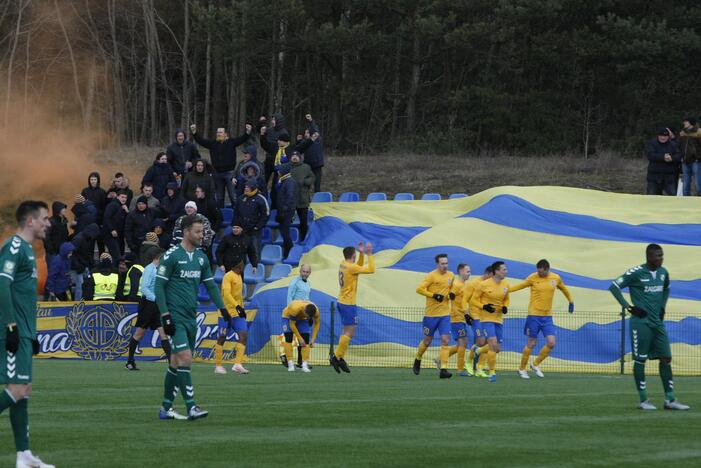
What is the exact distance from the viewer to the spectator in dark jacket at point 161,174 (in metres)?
30.1

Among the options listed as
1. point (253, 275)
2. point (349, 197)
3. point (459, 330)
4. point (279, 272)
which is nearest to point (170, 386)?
point (459, 330)

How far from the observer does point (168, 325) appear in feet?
38.9

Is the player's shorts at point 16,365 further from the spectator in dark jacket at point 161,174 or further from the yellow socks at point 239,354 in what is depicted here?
the spectator in dark jacket at point 161,174

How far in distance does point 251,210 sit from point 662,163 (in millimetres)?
11706

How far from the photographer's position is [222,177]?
31250mm

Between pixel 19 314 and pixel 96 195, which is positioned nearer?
pixel 19 314

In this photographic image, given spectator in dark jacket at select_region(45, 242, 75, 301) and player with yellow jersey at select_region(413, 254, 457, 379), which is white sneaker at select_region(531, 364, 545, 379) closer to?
player with yellow jersey at select_region(413, 254, 457, 379)

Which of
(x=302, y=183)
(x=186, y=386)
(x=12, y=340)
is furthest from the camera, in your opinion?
(x=302, y=183)

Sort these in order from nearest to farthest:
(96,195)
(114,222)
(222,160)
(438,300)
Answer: (438,300) < (114,222) < (96,195) < (222,160)

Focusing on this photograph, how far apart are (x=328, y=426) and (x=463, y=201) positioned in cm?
2112

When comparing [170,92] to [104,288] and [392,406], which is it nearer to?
[104,288]

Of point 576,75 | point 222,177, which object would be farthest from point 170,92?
point 222,177

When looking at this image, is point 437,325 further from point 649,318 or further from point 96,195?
point 96,195

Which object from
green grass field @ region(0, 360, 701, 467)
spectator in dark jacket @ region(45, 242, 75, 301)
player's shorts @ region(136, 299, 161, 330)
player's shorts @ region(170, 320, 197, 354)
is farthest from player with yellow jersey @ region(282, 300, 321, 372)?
player's shorts @ region(170, 320, 197, 354)
